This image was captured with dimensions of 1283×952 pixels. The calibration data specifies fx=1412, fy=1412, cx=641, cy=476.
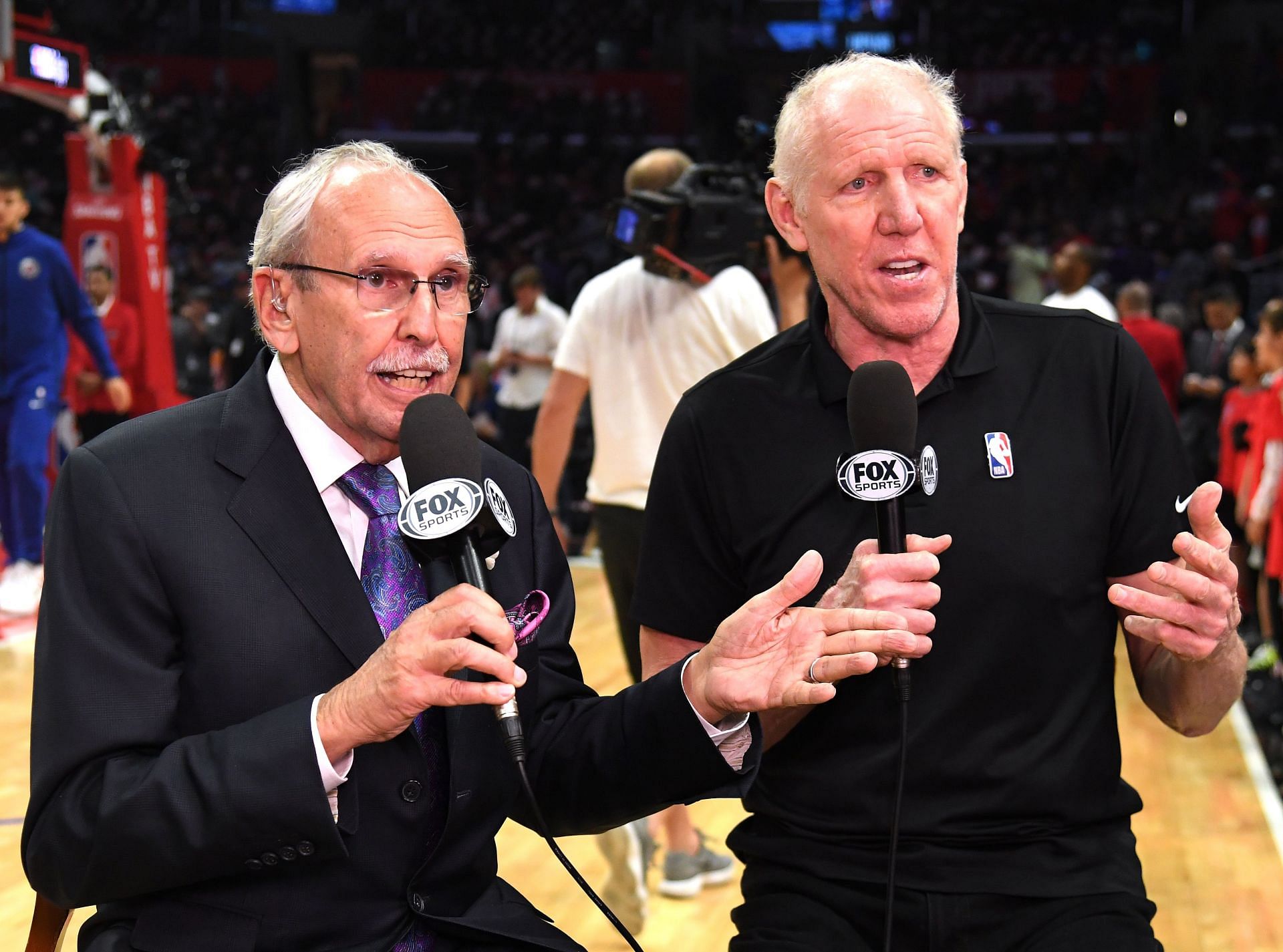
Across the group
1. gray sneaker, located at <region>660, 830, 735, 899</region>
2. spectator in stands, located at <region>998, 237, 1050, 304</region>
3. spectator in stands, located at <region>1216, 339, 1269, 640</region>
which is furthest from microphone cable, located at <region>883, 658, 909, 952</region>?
spectator in stands, located at <region>998, 237, 1050, 304</region>

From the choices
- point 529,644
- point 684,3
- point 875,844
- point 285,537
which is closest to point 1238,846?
point 875,844

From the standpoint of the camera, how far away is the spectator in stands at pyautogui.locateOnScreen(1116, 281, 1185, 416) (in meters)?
8.19

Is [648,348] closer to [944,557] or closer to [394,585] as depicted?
[944,557]

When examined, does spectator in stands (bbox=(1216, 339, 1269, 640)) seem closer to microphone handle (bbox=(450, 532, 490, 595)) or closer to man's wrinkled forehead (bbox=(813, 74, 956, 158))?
man's wrinkled forehead (bbox=(813, 74, 956, 158))

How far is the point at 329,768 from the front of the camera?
154 centimetres

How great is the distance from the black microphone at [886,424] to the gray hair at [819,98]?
1.77 feet

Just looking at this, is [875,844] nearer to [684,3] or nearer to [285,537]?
[285,537]

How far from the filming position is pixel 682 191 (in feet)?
12.2

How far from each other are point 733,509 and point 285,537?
68 centimetres

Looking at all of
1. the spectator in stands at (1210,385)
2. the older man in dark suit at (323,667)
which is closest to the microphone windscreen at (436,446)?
the older man in dark suit at (323,667)

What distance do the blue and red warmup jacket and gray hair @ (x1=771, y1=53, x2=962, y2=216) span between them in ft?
18.7

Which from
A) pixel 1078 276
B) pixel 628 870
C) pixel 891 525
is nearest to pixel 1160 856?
pixel 628 870

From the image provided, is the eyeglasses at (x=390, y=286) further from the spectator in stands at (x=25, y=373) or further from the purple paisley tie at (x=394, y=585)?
the spectator in stands at (x=25, y=373)

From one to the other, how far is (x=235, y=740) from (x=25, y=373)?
19.9 ft
